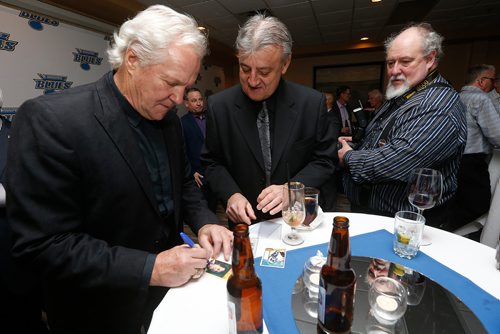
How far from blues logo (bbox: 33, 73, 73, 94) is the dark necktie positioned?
347 centimetres

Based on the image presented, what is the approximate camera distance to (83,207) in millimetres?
1008

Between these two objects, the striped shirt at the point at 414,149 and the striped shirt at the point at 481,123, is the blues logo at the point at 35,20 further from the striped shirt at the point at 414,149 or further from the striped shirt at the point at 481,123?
the striped shirt at the point at 481,123

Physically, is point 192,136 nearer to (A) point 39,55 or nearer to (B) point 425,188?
(A) point 39,55

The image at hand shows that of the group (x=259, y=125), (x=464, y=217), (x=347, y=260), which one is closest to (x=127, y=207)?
(x=347, y=260)

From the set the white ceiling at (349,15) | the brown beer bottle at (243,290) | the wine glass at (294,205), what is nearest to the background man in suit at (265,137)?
the wine glass at (294,205)

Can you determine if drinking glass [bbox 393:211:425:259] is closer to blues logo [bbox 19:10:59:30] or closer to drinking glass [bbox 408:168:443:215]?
drinking glass [bbox 408:168:443:215]

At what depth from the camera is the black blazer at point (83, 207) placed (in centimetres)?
87

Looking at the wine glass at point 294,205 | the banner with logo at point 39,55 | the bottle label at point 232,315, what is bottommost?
the bottle label at point 232,315

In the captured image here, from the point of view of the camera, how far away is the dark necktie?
1.73m

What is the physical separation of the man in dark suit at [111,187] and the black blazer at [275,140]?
0.51m

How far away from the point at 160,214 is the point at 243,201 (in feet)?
1.24

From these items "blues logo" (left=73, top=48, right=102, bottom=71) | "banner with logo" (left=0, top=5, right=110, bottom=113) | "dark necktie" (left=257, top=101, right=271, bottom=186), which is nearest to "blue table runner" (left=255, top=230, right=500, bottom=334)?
"dark necktie" (left=257, top=101, right=271, bottom=186)

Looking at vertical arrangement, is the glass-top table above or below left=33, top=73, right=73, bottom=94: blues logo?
below

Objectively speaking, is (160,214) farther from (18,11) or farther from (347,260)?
(18,11)
